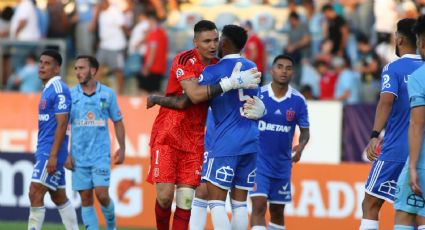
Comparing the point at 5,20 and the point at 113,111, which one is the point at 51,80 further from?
the point at 5,20

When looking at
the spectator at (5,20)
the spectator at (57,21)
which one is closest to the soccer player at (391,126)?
the spectator at (57,21)

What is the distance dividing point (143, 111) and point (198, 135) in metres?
7.78

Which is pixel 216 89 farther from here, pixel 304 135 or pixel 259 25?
pixel 259 25

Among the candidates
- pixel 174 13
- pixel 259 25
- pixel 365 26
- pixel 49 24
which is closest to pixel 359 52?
pixel 365 26

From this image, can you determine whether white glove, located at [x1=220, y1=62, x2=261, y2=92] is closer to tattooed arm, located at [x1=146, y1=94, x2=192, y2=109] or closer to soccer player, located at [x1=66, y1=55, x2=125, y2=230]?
tattooed arm, located at [x1=146, y1=94, x2=192, y2=109]

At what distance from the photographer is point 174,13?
2227cm

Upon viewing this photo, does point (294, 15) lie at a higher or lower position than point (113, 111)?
higher

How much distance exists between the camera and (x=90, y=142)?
1398 centimetres

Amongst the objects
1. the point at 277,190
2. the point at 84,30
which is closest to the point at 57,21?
the point at 84,30

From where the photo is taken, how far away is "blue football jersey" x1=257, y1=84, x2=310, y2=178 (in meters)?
13.5

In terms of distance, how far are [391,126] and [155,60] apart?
1056 cm

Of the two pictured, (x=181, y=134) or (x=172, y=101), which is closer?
(x=172, y=101)

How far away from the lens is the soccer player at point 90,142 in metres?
13.9

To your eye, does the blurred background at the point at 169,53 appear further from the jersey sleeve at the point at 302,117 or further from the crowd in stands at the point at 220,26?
the jersey sleeve at the point at 302,117
